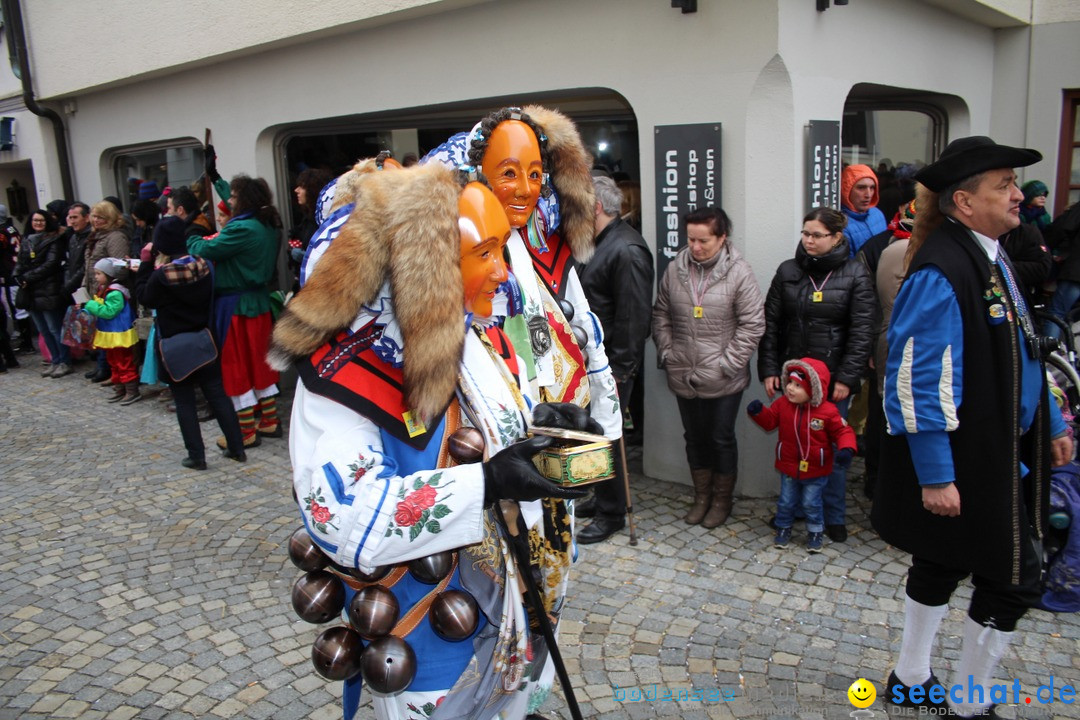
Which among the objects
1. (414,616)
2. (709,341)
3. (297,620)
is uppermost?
(709,341)

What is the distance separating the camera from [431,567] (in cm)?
185

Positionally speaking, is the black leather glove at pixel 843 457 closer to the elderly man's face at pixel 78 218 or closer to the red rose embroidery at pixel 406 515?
the red rose embroidery at pixel 406 515

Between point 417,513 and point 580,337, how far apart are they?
58.3 inches

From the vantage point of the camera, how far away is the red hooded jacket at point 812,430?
4.05 meters

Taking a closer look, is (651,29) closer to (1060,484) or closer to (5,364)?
(1060,484)

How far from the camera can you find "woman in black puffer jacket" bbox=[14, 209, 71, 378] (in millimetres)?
8891

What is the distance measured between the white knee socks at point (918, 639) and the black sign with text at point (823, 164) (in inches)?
104

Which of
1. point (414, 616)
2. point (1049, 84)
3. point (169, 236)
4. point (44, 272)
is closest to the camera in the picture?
point (414, 616)

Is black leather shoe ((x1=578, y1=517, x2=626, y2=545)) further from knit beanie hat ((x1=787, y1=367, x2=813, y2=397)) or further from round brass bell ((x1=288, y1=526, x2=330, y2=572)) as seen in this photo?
round brass bell ((x1=288, y1=526, x2=330, y2=572))

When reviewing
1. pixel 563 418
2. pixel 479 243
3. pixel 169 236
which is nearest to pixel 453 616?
pixel 563 418

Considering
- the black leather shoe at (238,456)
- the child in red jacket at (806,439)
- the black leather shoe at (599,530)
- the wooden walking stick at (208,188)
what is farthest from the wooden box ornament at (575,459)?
the wooden walking stick at (208,188)

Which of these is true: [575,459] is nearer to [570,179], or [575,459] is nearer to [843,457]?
[570,179]

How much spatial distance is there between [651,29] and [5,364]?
30.0 ft

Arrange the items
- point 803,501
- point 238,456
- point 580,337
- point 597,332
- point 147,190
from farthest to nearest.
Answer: point 147,190, point 238,456, point 803,501, point 597,332, point 580,337
